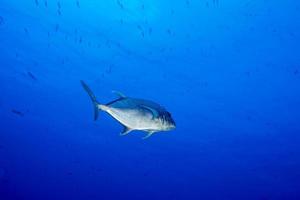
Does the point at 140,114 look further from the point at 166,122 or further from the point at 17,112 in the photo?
the point at 17,112

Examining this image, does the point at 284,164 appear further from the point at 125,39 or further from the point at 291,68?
the point at 125,39

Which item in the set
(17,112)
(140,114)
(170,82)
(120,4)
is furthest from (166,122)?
(17,112)

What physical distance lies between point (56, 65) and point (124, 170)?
19.6 m

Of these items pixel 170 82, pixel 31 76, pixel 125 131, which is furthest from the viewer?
pixel 31 76

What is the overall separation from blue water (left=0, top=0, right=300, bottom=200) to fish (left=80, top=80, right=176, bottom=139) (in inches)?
279

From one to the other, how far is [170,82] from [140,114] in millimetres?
11946

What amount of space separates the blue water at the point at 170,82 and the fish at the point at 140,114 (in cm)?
710

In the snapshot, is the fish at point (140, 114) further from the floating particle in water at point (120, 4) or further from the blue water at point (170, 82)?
the floating particle in water at point (120, 4)

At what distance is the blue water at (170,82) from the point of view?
37.7ft

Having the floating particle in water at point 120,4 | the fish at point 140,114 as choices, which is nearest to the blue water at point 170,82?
the floating particle in water at point 120,4

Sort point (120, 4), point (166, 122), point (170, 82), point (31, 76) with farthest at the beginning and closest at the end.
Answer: point (31, 76) → point (170, 82) → point (120, 4) → point (166, 122)

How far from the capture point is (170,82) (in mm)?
16016

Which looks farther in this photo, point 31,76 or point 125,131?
point 31,76

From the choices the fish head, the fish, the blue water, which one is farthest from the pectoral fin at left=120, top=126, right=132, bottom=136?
the blue water
